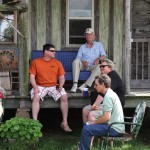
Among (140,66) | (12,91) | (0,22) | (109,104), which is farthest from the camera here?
(140,66)

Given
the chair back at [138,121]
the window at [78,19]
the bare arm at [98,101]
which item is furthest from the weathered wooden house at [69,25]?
the chair back at [138,121]

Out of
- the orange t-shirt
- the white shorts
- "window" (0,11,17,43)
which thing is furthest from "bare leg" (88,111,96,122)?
"window" (0,11,17,43)

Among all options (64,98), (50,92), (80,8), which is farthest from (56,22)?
(64,98)

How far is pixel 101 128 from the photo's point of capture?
6617mm

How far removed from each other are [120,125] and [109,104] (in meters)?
0.40

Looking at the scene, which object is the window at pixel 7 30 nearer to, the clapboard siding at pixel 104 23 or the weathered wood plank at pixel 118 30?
the clapboard siding at pixel 104 23

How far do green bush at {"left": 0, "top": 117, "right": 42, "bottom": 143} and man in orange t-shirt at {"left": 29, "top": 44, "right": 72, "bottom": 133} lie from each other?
171 cm

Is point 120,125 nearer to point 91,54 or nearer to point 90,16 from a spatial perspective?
point 91,54

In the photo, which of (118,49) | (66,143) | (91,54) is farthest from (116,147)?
(118,49)

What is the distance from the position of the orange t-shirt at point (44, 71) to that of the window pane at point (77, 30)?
63.2 inches

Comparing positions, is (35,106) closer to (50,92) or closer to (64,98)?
(50,92)

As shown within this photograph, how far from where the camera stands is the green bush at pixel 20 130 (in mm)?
6594

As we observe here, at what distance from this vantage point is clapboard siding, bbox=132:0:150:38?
435 inches

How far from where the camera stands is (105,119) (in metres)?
6.55
